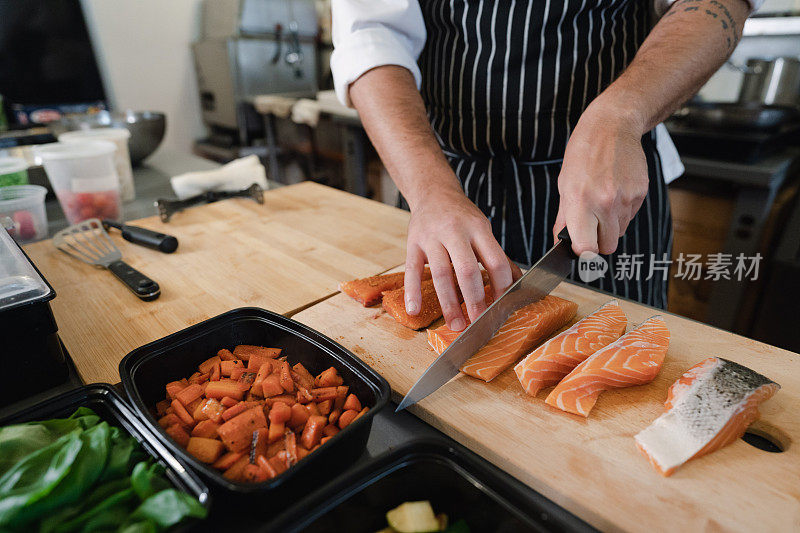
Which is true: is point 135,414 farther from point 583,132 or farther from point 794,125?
point 794,125

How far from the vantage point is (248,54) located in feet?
14.5

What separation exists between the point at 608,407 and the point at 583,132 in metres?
0.61

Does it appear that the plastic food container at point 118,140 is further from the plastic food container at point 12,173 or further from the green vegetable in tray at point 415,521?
the green vegetable in tray at point 415,521

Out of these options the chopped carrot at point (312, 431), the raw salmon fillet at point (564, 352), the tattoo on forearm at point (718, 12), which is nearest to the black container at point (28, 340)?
the chopped carrot at point (312, 431)

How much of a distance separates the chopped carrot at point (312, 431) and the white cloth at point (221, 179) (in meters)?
1.56

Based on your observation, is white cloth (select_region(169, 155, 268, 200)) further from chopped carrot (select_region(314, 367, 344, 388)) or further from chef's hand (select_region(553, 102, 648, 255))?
chef's hand (select_region(553, 102, 648, 255))

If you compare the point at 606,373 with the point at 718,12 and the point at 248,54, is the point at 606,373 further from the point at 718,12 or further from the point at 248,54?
the point at 248,54

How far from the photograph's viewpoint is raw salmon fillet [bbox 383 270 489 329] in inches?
44.4

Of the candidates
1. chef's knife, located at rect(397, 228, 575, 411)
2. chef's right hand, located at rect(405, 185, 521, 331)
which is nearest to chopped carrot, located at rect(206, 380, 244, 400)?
chef's knife, located at rect(397, 228, 575, 411)

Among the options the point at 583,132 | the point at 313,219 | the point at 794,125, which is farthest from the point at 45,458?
the point at 794,125

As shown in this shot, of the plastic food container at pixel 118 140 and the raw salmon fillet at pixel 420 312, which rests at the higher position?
the plastic food container at pixel 118 140

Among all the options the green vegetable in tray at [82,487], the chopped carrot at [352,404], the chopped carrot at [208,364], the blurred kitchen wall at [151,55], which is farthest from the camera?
the blurred kitchen wall at [151,55]

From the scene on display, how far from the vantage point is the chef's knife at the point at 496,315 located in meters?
0.90

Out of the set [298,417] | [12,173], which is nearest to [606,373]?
[298,417]
